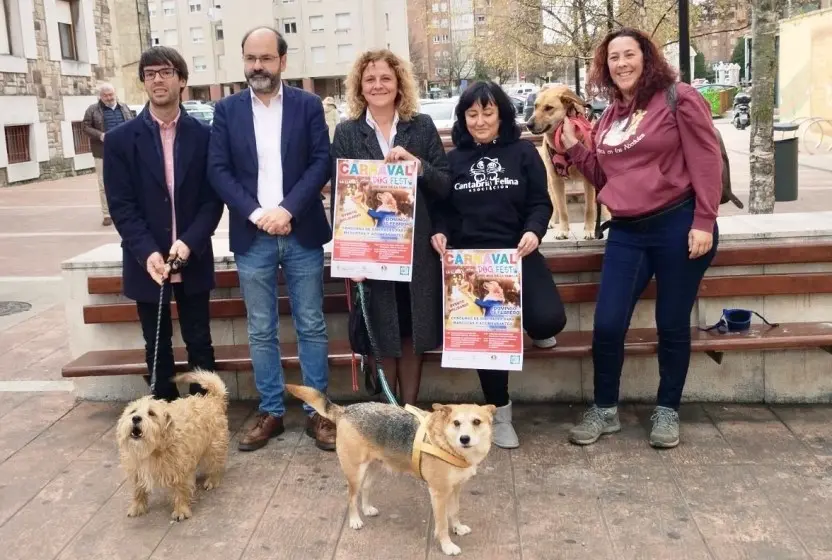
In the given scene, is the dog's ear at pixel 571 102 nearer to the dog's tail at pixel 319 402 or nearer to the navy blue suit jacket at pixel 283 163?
the navy blue suit jacket at pixel 283 163

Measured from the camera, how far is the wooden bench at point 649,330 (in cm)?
464

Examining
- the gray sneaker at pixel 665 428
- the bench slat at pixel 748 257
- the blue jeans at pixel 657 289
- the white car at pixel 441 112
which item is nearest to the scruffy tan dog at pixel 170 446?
the bench slat at pixel 748 257

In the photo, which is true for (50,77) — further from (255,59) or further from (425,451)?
(425,451)

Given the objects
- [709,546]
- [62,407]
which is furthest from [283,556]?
[62,407]

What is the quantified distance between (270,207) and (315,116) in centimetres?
55

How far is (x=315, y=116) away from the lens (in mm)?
4453

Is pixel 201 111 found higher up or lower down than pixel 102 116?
higher up

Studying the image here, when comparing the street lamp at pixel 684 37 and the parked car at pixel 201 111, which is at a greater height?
the parked car at pixel 201 111

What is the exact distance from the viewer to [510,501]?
12.7 ft

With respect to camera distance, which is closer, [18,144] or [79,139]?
[18,144]

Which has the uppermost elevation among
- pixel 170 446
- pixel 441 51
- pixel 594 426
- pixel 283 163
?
pixel 441 51

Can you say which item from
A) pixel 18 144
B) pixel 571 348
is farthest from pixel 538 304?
pixel 18 144

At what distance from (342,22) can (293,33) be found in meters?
4.62

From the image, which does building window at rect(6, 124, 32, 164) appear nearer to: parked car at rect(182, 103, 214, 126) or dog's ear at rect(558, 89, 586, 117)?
parked car at rect(182, 103, 214, 126)
